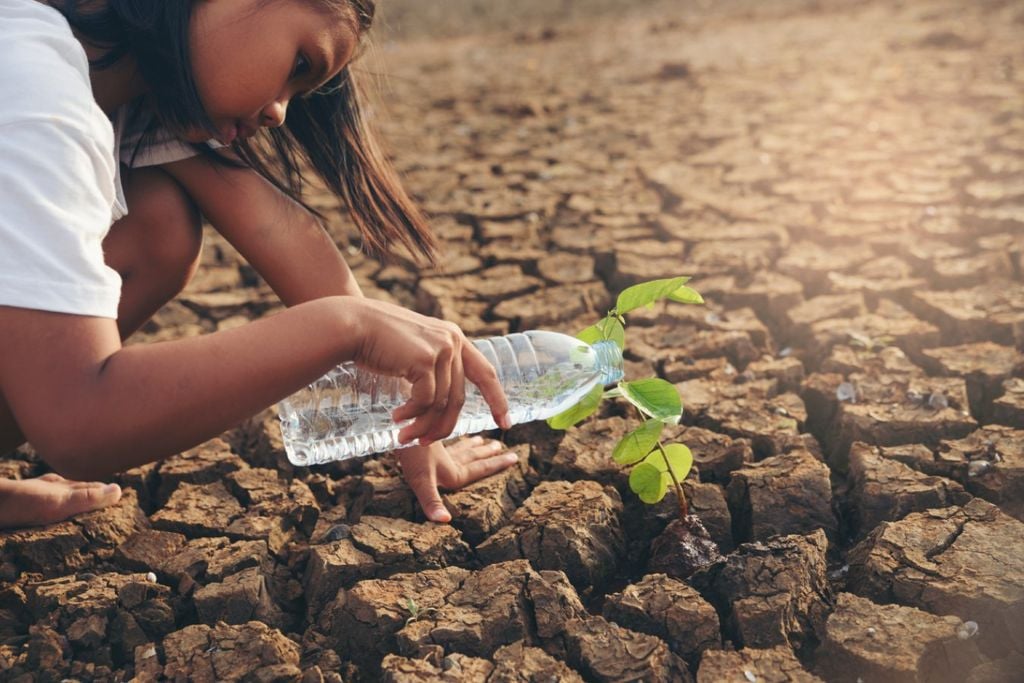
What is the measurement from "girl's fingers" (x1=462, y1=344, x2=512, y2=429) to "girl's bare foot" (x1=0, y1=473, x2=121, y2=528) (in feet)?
2.66

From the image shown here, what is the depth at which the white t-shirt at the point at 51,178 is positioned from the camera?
49.5 inches

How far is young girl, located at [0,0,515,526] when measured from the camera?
50.9 inches

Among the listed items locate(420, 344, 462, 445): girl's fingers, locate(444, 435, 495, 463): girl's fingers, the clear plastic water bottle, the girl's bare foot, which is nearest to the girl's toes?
the girl's bare foot

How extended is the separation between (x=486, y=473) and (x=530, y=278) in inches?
37.8

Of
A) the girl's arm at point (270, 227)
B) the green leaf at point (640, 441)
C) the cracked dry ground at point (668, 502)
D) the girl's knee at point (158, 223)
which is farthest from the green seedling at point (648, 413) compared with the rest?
the girl's knee at point (158, 223)

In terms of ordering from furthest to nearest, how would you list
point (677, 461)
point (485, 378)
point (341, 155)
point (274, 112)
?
→ point (341, 155) < point (677, 461) < point (274, 112) < point (485, 378)

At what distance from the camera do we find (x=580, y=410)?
1.78m

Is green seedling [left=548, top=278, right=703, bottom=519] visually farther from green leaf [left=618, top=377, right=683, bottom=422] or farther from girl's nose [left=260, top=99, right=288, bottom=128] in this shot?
girl's nose [left=260, top=99, right=288, bottom=128]

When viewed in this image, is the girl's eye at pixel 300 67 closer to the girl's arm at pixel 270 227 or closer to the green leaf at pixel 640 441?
the girl's arm at pixel 270 227

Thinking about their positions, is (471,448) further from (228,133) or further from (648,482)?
(228,133)

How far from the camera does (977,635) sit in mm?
1508

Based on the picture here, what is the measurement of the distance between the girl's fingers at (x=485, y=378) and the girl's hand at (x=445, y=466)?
14.0 inches

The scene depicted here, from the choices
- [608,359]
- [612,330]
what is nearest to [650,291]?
[612,330]

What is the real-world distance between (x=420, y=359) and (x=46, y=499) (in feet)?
2.86
